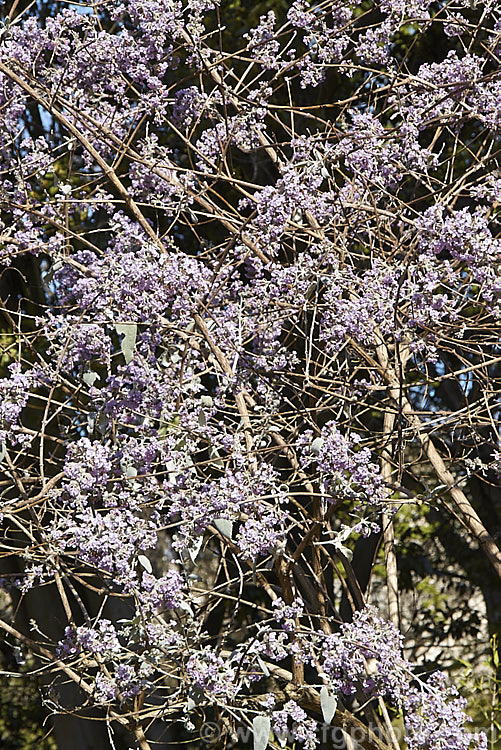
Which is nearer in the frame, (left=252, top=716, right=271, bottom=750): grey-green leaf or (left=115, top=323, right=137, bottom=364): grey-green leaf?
(left=252, top=716, right=271, bottom=750): grey-green leaf

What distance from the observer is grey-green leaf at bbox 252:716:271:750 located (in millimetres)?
2172

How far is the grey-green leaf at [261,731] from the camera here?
2.17m

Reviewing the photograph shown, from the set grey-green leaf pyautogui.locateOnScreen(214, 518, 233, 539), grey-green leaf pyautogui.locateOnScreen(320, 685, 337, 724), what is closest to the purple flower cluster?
grey-green leaf pyautogui.locateOnScreen(214, 518, 233, 539)

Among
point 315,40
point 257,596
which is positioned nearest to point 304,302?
point 315,40

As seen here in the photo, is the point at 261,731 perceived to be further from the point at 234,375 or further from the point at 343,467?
the point at 234,375

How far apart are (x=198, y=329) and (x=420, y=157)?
837mm

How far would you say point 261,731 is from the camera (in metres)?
2.17

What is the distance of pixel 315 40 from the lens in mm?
2869

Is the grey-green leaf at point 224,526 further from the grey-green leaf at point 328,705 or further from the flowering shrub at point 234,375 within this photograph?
the grey-green leaf at point 328,705

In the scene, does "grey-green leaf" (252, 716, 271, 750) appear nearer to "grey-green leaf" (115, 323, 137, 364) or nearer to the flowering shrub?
the flowering shrub

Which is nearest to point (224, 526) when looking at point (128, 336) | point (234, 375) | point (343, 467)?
point (343, 467)

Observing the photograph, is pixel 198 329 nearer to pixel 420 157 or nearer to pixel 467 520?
pixel 420 157

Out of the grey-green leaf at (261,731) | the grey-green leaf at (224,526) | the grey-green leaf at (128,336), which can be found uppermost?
the grey-green leaf at (128,336)

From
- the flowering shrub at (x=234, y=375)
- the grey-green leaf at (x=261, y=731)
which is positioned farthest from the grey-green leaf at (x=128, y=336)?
the grey-green leaf at (x=261, y=731)
